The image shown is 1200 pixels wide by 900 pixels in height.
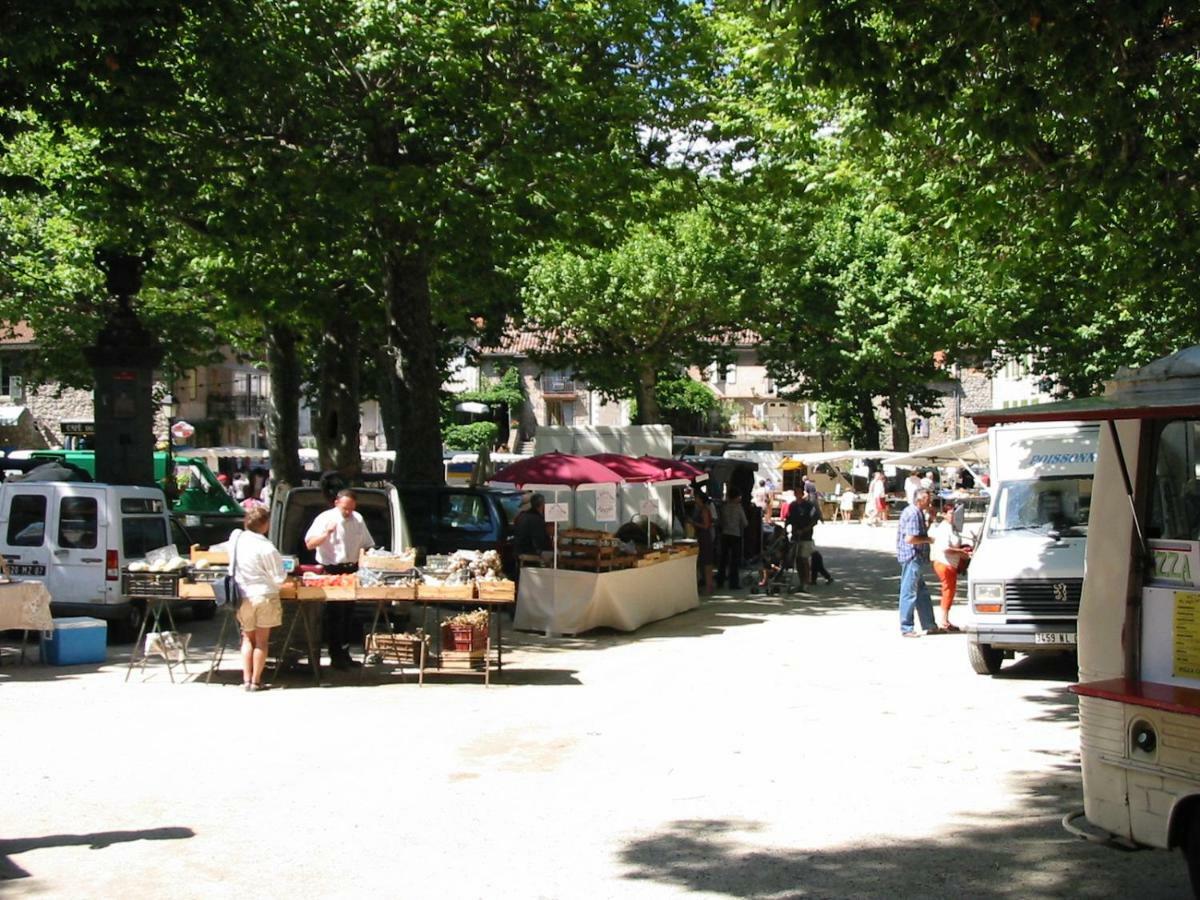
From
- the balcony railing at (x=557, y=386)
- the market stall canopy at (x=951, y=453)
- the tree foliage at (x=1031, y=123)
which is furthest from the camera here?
the balcony railing at (x=557, y=386)

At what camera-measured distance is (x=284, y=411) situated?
1228 inches

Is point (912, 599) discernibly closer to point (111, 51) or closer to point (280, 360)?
point (111, 51)

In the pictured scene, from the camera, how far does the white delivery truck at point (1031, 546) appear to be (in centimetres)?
1338

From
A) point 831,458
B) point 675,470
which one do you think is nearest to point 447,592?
point 675,470

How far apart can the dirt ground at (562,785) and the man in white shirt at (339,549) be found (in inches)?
14.2

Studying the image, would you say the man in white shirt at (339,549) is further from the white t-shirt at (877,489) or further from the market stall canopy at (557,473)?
the white t-shirt at (877,489)

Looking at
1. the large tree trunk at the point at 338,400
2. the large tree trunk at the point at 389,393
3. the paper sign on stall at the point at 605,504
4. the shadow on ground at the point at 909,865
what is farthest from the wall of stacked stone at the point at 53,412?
the shadow on ground at the point at 909,865

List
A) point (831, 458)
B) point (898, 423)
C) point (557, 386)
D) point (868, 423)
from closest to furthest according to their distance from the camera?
point (831, 458) < point (898, 423) < point (868, 423) < point (557, 386)

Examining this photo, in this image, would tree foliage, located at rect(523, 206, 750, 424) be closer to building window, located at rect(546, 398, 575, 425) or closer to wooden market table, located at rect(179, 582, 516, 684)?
building window, located at rect(546, 398, 575, 425)

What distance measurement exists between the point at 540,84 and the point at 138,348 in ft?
22.5

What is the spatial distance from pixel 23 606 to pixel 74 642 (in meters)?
0.63

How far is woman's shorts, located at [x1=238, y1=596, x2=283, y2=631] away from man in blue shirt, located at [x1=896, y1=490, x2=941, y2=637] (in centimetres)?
746

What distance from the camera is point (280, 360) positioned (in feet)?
99.7

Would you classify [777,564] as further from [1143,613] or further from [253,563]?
[1143,613]
